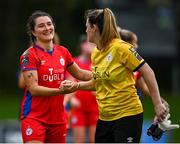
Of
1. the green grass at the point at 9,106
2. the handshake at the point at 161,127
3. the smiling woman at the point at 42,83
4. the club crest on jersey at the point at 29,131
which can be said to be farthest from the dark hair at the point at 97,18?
the green grass at the point at 9,106

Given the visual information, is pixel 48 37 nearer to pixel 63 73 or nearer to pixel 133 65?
pixel 63 73

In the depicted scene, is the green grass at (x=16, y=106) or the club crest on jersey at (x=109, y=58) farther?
the green grass at (x=16, y=106)

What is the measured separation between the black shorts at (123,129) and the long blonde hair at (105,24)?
31.5 inches

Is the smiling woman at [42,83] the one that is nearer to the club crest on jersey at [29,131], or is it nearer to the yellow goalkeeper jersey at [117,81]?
the club crest on jersey at [29,131]

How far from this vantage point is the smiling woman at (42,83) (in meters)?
8.46

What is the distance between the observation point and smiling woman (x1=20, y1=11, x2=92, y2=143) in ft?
27.8

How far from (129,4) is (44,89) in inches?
622

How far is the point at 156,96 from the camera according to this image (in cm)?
757

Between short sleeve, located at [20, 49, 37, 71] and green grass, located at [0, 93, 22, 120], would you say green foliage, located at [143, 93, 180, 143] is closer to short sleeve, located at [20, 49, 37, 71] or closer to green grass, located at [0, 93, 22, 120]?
green grass, located at [0, 93, 22, 120]

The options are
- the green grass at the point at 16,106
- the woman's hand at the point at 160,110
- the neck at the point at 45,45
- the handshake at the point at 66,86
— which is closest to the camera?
the woman's hand at the point at 160,110

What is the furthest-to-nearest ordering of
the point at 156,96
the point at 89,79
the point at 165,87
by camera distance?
the point at 165,87
the point at 89,79
the point at 156,96

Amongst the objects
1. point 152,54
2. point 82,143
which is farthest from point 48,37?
point 152,54

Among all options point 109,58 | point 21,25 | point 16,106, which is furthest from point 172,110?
point 109,58

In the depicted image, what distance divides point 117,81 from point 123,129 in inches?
19.6
